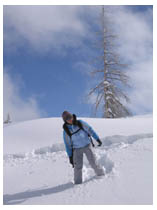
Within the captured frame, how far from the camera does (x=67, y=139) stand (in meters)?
4.77

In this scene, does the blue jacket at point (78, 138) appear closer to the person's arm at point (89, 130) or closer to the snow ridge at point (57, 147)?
the person's arm at point (89, 130)

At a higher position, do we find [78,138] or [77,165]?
[78,138]

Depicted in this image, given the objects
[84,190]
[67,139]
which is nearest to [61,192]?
[84,190]

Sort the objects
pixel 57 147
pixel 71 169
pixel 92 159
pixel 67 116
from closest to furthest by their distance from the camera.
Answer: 1. pixel 67 116
2. pixel 92 159
3. pixel 71 169
4. pixel 57 147

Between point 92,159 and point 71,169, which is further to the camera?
point 71,169

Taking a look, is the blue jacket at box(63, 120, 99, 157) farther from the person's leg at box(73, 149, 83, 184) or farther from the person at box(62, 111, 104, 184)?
the person's leg at box(73, 149, 83, 184)

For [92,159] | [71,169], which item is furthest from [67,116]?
[71,169]

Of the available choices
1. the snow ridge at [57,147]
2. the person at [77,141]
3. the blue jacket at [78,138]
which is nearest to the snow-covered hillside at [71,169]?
the snow ridge at [57,147]

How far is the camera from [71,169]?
18.2 feet

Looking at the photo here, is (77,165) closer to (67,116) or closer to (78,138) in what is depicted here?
(78,138)

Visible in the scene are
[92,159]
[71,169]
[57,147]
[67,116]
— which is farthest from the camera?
[57,147]

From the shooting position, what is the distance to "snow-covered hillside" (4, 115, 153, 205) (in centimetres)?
375

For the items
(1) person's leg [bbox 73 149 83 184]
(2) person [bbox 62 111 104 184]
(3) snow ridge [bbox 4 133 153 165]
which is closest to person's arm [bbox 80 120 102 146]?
(2) person [bbox 62 111 104 184]

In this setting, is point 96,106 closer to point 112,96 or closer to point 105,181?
point 112,96
